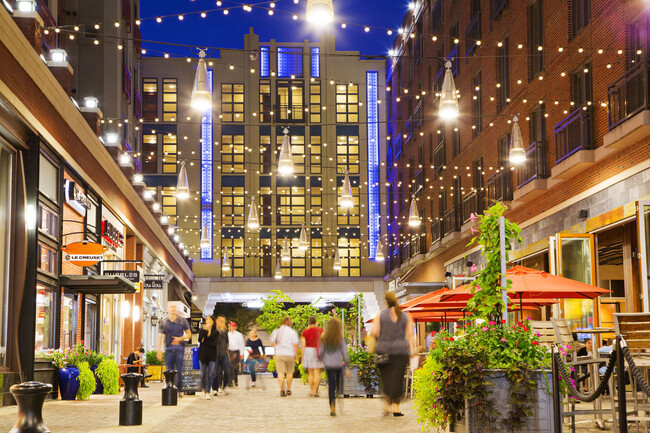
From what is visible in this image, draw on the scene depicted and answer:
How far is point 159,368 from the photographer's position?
109 ft

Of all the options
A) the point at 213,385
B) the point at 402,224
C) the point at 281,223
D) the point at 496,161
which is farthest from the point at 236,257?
the point at 213,385

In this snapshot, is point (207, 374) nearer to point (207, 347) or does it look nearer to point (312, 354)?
point (207, 347)

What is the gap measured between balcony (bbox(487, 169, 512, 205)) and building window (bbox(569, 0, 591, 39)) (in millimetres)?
5947

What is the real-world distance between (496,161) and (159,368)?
48.1 ft

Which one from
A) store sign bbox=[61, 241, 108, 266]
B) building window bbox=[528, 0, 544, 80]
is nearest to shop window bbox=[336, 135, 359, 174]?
building window bbox=[528, 0, 544, 80]

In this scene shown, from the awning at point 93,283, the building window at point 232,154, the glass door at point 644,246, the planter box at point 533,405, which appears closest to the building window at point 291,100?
the building window at point 232,154

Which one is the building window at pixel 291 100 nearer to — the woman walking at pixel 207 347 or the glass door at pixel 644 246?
the woman walking at pixel 207 347

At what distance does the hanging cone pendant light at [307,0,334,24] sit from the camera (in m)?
11.2

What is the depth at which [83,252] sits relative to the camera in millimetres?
18797

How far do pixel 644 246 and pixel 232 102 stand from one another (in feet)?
149

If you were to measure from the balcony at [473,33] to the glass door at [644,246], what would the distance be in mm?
14116

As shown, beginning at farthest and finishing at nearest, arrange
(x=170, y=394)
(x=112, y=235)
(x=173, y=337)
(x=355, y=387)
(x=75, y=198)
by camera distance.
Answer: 1. (x=112, y=235)
2. (x=75, y=198)
3. (x=355, y=387)
4. (x=173, y=337)
5. (x=170, y=394)

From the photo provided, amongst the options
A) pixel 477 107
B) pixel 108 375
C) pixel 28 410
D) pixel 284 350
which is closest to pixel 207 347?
pixel 284 350

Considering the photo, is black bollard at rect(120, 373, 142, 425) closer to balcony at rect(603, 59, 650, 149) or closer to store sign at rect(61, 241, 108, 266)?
store sign at rect(61, 241, 108, 266)
